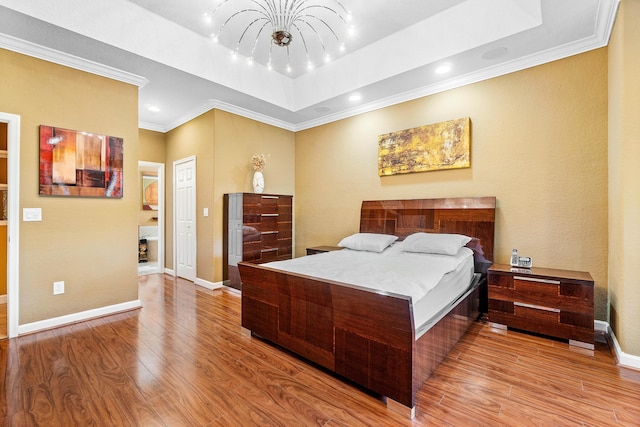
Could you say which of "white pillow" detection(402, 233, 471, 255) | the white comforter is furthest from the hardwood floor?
"white pillow" detection(402, 233, 471, 255)

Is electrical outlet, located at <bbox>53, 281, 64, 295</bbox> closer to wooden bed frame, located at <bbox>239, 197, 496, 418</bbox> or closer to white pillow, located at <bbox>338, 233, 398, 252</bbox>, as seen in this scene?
wooden bed frame, located at <bbox>239, 197, 496, 418</bbox>

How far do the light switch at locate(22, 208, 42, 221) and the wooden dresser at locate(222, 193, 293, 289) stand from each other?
6.91ft

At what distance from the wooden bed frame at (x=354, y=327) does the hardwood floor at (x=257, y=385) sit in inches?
4.9

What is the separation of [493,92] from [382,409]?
11.4ft

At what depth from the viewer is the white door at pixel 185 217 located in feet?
16.0

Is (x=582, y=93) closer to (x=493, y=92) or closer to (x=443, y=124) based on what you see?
(x=493, y=92)

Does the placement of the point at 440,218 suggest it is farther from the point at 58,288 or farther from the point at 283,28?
the point at 58,288

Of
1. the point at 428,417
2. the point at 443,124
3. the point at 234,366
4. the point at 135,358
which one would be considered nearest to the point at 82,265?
the point at 135,358

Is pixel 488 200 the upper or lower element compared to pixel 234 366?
upper

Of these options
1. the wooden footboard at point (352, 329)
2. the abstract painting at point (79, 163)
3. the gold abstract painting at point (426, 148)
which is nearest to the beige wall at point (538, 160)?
the gold abstract painting at point (426, 148)

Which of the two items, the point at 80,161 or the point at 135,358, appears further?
the point at 80,161

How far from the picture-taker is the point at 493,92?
3.45 m

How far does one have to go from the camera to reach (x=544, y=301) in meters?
2.65

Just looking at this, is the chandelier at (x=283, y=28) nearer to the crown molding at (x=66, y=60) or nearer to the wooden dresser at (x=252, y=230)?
the crown molding at (x=66, y=60)
